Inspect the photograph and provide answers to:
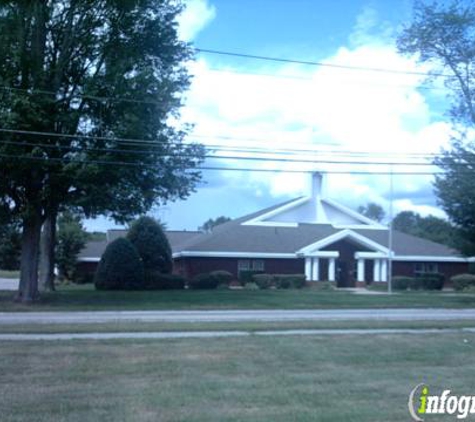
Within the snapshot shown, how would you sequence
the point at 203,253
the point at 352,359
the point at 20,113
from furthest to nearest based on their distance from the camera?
the point at 203,253 < the point at 20,113 < the point at 352,359

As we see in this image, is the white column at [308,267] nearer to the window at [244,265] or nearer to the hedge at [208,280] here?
the window at [244,265]

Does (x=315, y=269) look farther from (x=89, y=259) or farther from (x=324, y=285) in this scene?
(x=89, y=259)

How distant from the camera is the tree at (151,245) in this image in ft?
145

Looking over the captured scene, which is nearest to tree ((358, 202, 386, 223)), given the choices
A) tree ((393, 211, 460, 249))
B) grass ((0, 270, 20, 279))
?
tree ((393, 211, 460, 249))

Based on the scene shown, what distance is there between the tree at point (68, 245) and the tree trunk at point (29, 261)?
21.2m

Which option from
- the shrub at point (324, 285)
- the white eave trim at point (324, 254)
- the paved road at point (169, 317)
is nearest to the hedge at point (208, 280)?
the shrub at point (324, 285)

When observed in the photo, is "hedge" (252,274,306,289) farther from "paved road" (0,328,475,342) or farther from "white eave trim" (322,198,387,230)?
"paved road" (0,328,475,342)

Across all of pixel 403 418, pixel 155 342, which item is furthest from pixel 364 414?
pixel 155 342

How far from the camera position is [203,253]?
46.9 meters

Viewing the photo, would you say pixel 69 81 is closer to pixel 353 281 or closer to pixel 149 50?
pixel 149 50

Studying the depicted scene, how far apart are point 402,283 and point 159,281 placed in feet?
54.6

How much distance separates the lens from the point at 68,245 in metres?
51.3

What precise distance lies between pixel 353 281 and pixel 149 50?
84.7 ft

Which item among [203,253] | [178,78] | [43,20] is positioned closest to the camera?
[43,20]
